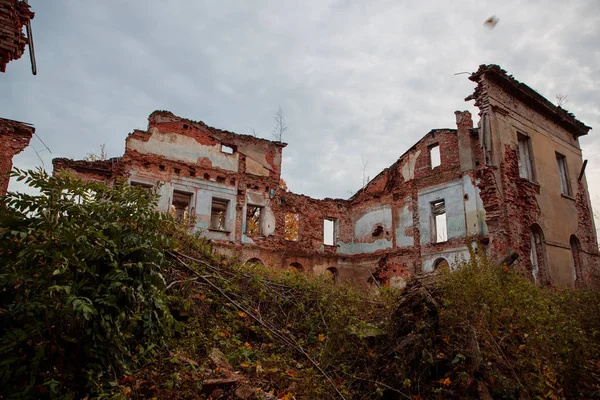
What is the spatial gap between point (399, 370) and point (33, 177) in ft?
14.5

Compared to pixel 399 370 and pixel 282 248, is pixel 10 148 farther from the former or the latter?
pixel 399 370

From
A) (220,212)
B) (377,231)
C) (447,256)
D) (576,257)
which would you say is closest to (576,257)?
(576,257)

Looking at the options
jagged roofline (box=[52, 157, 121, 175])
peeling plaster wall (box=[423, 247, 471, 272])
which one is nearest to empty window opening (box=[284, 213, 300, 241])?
peeling plaster wall (box=[423, 247, 471, 272])

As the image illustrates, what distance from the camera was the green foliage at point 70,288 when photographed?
3.59m

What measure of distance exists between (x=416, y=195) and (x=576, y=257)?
23.3ft

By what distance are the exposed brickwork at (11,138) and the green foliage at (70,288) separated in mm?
10619

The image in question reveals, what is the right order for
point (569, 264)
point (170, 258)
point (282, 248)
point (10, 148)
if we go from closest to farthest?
1. point (170, 258)
2. point (10, 148)
3. point (569, 264)
4. point (282, 248)

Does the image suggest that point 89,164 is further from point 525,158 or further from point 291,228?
point 525,158

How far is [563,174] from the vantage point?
1669cm

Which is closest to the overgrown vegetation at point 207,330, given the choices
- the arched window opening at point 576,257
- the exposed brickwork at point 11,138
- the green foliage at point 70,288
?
the green foliage at point 70,288

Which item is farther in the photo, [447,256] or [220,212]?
[220,212]

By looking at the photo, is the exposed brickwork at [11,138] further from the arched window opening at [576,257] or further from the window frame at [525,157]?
the arched window opening at [576,257]

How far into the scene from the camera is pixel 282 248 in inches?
815

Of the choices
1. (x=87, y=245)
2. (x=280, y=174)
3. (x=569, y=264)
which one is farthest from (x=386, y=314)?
(x=280, y=174)
